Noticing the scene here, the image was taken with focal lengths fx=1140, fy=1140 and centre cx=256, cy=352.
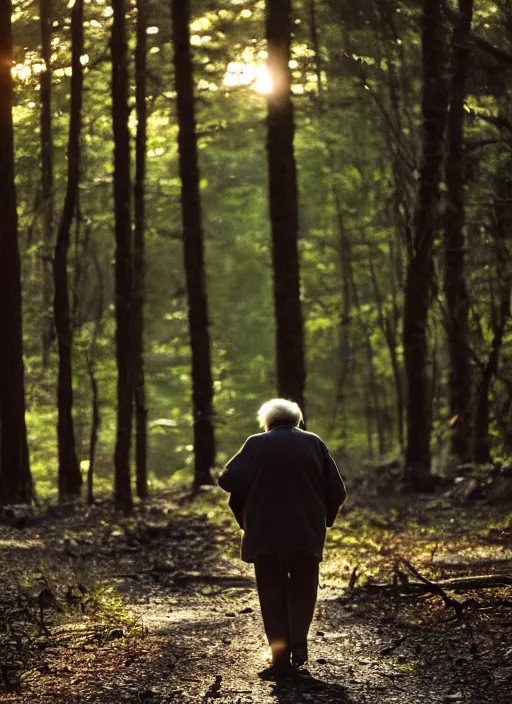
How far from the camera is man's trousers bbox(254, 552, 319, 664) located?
8250 millimetres

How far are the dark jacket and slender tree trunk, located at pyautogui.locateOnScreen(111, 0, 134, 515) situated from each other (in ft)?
38.7

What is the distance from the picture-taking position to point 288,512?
8.19m

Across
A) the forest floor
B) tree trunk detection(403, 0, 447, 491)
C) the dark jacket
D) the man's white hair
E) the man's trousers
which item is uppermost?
tree trunk detection(403, 0, 447, 491)

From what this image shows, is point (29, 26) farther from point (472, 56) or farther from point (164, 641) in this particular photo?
point (164, 641)

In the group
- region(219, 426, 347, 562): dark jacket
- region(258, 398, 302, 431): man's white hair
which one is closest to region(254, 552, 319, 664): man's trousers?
region(219, 426, 347, 562): dark jacket

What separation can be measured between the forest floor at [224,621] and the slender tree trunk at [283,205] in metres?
Answer: 3.06

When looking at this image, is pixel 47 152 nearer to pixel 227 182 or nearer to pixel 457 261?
pixel 457 261

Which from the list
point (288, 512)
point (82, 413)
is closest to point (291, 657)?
point (288, 512)

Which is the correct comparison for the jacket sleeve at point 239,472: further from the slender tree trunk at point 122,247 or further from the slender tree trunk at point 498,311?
the slender tree trunk at point 122,247

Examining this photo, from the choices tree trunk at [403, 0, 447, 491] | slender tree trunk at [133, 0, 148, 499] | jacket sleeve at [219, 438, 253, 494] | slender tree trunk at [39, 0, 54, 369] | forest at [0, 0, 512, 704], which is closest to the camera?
jacket sleeve at [219, 438, 253, 494]

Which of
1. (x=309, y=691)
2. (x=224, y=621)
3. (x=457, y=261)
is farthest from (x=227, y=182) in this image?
(x=309, y=691)

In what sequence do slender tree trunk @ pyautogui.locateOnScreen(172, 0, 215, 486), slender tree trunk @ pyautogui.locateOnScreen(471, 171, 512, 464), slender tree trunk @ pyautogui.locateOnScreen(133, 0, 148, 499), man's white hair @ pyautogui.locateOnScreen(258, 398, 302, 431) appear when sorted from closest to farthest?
man's white hair @ pyautogui.locateOnScreen(258, 398, 302, 431), slender tree trunk @ pyautogui.locateOnScreen(471, 171, 512, 464), slender tree trunk @ pyautogui.locateOnScreen(133, 0, 148, 499), slender tree trunk @ pyautogui.locateOnScreen(172, 0, 215, 486)

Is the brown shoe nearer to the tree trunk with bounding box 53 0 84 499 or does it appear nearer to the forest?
the forest

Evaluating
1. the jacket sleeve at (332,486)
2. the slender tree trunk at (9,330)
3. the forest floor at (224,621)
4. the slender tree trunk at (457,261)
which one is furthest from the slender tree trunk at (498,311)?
the slender tree trunk at (9,330)
